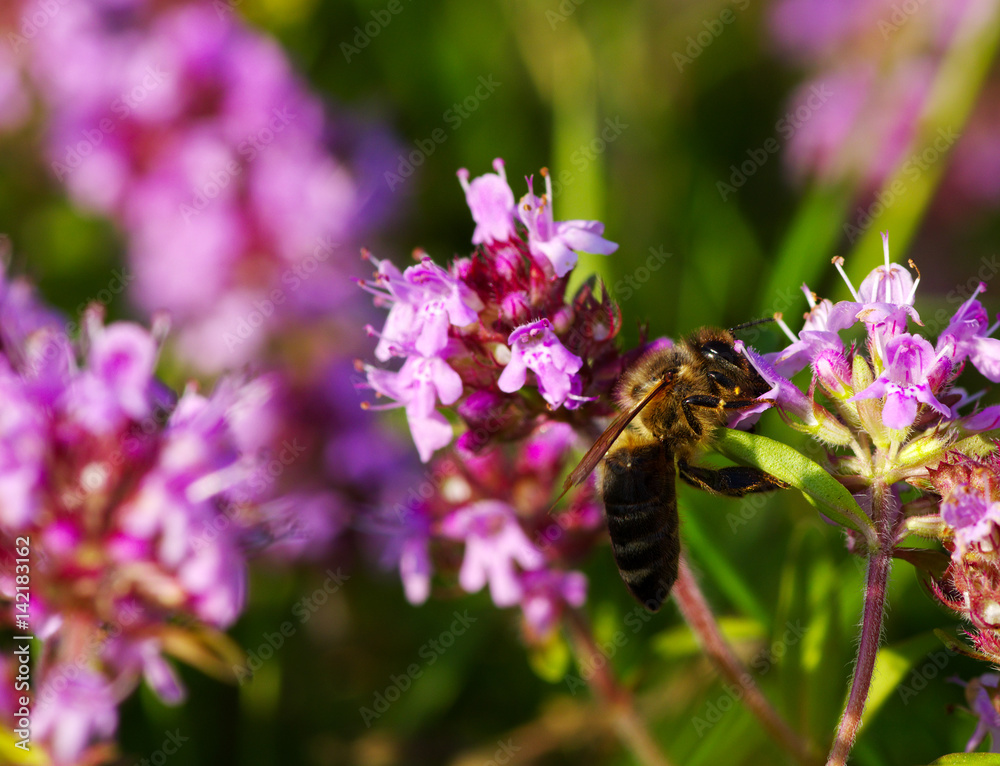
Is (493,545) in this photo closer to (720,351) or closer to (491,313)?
(491,313)

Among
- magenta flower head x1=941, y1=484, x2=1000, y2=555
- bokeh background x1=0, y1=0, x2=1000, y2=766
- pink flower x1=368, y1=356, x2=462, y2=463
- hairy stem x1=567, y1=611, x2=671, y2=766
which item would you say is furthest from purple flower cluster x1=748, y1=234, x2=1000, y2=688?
hairy stem x1=567, y1=611, x2=671, y2=766

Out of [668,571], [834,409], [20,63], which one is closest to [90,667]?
[668,571]

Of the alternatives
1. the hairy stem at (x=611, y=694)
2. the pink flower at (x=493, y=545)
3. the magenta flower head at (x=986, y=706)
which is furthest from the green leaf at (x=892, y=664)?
the pink flower at (x=493, y=545)

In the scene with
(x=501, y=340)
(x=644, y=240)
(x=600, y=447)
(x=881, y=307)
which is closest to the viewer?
(x=881, y=307)

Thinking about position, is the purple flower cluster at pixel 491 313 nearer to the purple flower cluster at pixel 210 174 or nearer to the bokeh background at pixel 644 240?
the bokeh background at pixel 644 240

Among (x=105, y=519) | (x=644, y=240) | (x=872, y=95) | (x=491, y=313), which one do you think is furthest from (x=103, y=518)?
(x=872, y=95)

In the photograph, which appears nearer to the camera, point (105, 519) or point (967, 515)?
point (967, 515)

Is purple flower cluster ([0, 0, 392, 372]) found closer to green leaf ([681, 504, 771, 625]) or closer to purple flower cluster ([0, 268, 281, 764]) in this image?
purple flower cluster ([0, 268, 281, 764])
